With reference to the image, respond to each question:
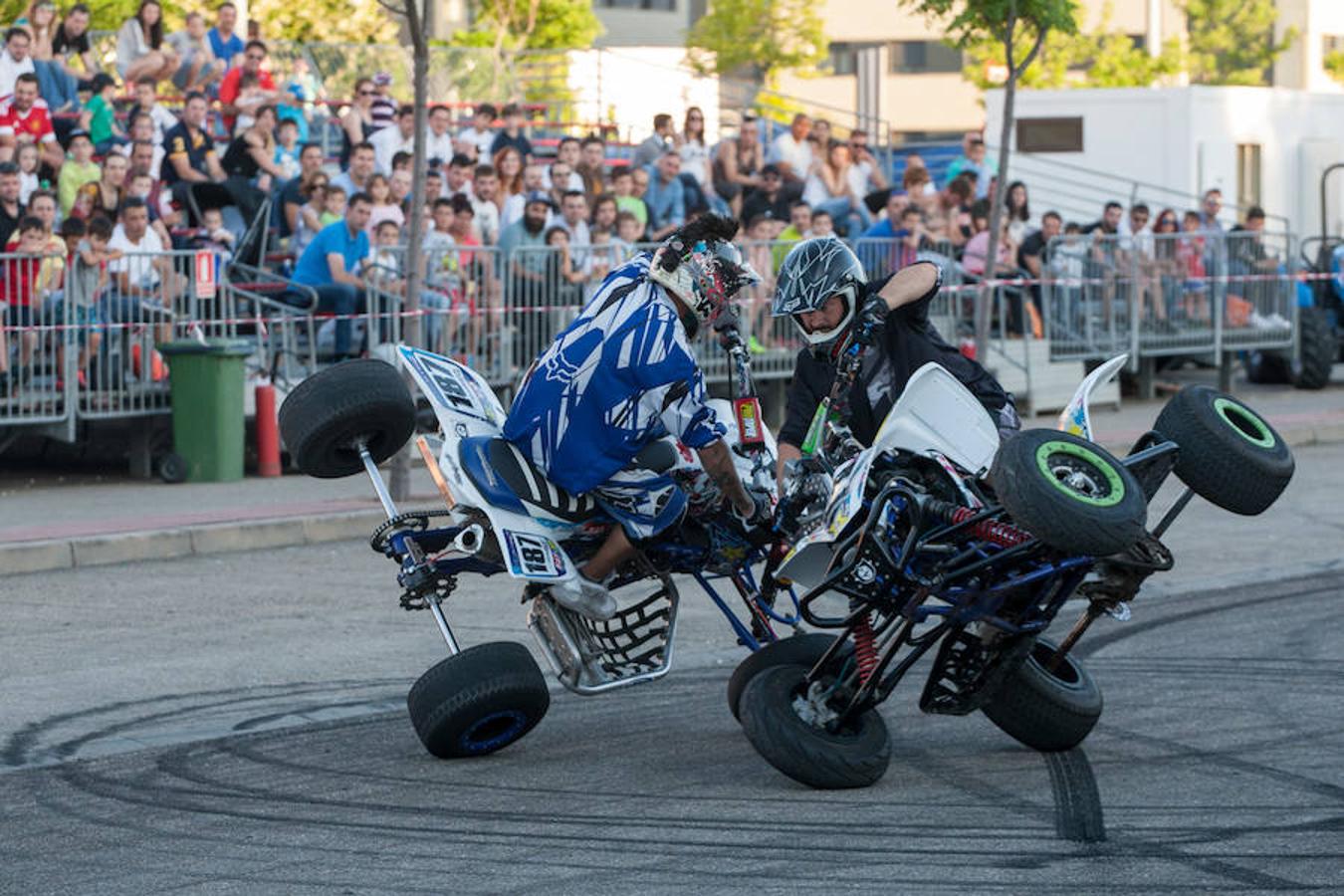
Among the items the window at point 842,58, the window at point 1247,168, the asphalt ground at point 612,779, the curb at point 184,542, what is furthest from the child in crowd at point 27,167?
the window at point 842,58

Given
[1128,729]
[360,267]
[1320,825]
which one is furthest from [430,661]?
[360,267]

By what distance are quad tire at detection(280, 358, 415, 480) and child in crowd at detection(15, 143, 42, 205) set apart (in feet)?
31.8

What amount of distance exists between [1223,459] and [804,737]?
1560mm

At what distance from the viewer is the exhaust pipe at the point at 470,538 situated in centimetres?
768

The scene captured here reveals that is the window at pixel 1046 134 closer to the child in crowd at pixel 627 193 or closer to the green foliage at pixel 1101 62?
the child in crowd at pixel 627 193

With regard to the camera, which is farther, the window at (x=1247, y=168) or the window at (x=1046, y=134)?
the window at (x=1046, y=134)

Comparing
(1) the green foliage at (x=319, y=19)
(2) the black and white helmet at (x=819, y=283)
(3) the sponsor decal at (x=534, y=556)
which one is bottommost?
(3) the sponsor decal at (x=534, y=556)

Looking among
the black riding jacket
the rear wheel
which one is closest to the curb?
the black riding jacket

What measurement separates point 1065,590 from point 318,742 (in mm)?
2720

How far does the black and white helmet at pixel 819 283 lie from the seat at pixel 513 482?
0.94 meters

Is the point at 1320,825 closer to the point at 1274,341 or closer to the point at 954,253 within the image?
the point at 954,253

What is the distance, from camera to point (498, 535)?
7547mm

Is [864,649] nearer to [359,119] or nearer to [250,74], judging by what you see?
[359,119]

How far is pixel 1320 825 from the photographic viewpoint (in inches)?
259
